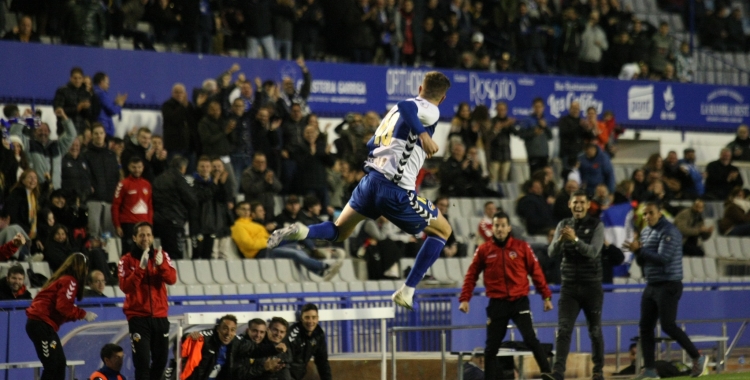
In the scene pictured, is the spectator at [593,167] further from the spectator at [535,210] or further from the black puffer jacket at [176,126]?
the black puffer jacket at [176,126]

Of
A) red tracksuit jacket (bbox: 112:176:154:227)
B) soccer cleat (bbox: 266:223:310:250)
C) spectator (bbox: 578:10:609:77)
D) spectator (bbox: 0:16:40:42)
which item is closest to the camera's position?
soccer cleat (bbox: 266:223:310:250)

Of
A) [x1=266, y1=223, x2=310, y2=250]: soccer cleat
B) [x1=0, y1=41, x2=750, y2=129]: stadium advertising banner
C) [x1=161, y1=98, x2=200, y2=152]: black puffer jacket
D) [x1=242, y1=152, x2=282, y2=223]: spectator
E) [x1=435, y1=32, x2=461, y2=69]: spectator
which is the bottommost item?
[x1=266, y1=223, x2=310, y2=250]: soccer cleat

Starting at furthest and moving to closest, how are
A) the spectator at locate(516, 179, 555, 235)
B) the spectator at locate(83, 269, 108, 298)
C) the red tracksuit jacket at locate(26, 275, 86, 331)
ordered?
1. the spectator at locate(516, 179, 555, 235)
2. the spectator at locate(83, 269, 108, 298)
3. the red tracksuit jacket at locate(26, 275, 86, 331)

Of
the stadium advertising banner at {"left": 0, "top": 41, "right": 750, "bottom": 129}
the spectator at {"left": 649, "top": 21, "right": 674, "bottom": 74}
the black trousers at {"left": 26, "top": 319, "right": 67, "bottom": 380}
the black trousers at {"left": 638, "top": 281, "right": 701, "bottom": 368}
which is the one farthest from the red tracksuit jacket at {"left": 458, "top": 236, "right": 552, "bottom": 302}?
the spectator at {"left": 649, "top": 21, "right": 674, "bottom": 74}

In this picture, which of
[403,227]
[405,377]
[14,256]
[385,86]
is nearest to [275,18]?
[385,86]

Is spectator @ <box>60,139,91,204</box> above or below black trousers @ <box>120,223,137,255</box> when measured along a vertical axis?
above

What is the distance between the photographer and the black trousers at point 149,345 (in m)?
10.5

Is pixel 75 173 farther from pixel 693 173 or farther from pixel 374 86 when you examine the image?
pixel 693 173

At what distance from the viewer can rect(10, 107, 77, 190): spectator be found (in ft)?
47.0

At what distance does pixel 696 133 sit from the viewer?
24.1 metres

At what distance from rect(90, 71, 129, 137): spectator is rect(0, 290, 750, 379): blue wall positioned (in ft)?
13.9

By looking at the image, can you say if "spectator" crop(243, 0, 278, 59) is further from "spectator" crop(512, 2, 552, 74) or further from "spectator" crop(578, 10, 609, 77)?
"spectator" crop(578, 10, 609, 77)

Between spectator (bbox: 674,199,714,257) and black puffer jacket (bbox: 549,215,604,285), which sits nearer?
black puffer jacket (bbox: 549,215,604,285)

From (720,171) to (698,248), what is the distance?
2849mm
